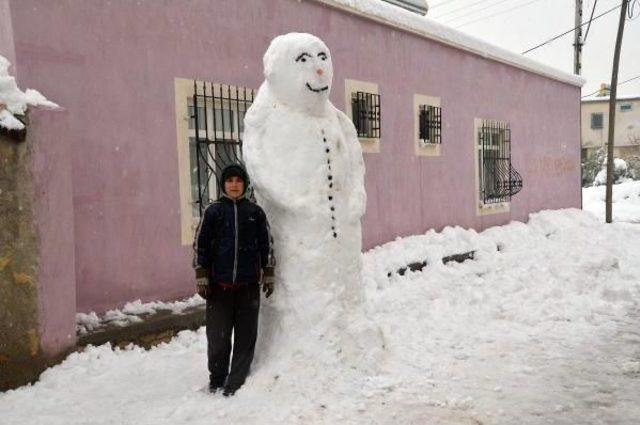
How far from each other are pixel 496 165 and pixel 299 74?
8928mm

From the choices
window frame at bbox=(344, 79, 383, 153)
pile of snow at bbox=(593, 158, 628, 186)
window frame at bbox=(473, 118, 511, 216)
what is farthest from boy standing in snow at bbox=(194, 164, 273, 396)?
pile of snow at bbox=(593, 158, 628, 186)

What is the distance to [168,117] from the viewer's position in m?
5.94

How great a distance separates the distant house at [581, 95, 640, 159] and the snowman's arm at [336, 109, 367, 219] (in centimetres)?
3558

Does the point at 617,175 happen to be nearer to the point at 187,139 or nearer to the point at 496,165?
the point at 496,165

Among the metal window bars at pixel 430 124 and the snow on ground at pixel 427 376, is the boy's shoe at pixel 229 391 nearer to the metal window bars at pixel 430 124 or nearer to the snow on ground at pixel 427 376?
the snow on ground at pixel 427 376

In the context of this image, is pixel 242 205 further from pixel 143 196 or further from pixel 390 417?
pixel 143 196

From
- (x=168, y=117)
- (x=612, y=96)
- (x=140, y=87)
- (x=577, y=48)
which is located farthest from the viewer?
(x=577, y=48)

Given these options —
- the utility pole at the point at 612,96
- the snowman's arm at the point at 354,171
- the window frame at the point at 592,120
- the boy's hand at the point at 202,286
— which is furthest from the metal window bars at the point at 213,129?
the window frame at the point at 592,120

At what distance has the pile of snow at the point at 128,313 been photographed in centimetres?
497

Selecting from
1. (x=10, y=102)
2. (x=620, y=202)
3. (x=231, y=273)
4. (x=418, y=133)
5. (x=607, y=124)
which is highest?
(x=607, y=124)

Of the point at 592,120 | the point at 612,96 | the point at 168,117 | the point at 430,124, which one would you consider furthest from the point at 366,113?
the point at 592,120

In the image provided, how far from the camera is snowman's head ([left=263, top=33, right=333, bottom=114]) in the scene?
4266 millimetres

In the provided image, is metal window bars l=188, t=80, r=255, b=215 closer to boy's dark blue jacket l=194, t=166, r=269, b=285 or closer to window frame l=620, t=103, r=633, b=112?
boy's dark blue jacket l=194, t=166, r=269, b=285

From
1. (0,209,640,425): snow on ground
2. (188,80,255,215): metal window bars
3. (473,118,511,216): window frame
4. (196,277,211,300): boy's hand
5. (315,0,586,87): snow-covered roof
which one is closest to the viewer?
(0,209,640,425): snow on ground
